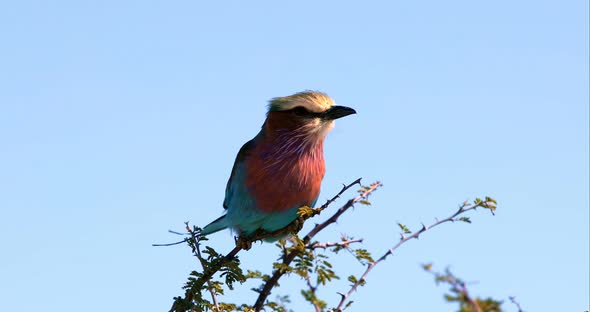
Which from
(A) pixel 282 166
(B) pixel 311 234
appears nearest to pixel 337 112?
(A) pixel 282 166

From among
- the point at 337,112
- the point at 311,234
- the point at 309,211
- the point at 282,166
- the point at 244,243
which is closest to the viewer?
the point at 311,234

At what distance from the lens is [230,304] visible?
14.1 feet

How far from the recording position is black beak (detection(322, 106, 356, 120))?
588 centimetres

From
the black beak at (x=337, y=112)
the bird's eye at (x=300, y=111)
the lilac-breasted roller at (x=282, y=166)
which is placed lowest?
the lilac-breasted roller at (x=282, y=166)

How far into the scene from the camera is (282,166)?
19.0 ft

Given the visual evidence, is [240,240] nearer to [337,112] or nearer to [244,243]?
[244,243]

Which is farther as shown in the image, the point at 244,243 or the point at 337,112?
the point at 337,112

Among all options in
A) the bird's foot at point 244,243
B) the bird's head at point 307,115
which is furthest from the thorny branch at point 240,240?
the bird's head at point 307,115

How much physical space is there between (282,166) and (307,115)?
47cm

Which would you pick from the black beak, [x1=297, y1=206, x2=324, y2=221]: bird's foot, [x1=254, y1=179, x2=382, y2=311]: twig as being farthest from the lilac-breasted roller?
[x1=254, y1=179, x2=382, y2=311]: twig

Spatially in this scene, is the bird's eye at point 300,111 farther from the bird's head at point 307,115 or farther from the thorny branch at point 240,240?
the thorny branch at point 240,240

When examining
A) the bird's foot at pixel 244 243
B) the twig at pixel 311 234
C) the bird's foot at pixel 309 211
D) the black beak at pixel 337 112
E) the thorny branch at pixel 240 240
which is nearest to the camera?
the twig at pixel 311 234

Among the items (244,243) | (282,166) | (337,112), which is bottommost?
(244,243)

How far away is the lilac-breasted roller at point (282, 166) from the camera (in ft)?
18.4
